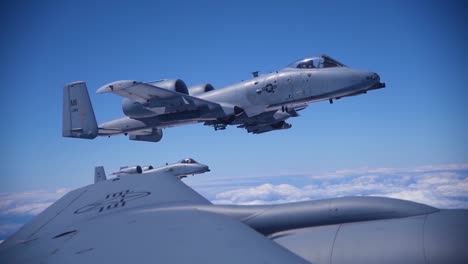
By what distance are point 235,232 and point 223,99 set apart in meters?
14.2

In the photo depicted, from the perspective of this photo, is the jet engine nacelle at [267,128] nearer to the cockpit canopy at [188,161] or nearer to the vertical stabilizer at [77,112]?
the vertical stabilizer at [77,112]

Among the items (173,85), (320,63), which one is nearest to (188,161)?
(173,85)

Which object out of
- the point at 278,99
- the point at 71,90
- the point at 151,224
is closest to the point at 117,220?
the point at 151,224

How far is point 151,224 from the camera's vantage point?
266 centimetres

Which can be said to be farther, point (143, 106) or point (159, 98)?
point (143, 106)

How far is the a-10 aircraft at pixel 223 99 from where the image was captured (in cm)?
1406

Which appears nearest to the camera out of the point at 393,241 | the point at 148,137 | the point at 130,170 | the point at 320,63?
the point at 393,241

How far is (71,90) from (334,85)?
533 inches

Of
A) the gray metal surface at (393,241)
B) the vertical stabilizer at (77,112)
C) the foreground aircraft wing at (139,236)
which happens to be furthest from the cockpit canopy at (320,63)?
the gray metal surface at (393,241)

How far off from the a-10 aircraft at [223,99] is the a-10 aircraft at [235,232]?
35.4 ft

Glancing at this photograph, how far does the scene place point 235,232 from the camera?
2.22 meters

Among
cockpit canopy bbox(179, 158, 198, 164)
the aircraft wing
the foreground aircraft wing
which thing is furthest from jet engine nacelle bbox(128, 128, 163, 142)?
the foreground aircraft wing

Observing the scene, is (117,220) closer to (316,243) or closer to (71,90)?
(316,243)

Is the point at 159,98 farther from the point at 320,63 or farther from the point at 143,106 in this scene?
the point at 320,63
